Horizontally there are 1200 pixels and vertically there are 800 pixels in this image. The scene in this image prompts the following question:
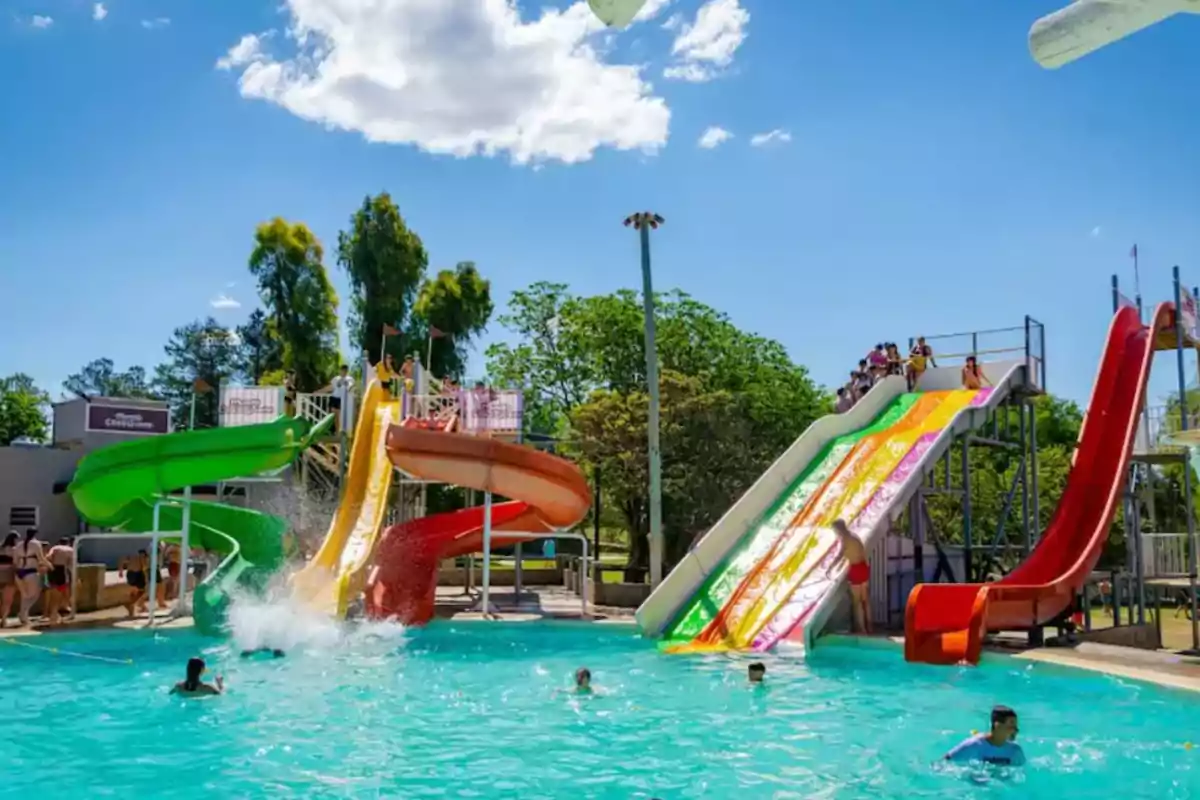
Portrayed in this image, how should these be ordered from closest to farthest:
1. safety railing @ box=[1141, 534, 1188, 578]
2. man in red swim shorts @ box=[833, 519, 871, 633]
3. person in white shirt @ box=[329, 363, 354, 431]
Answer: man in red swim shorts @ box=[833, 519, 871, 633]
safety railing @ box=[1141, 534, 1188, 578]
person in white shirt @ box=[329, 363, 354, 431]

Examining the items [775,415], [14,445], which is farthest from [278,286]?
[775,415]

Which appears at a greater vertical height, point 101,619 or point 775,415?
point 775,415

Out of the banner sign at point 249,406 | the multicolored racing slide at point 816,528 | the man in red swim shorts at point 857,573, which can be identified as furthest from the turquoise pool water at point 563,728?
the banner sign at point 249,406

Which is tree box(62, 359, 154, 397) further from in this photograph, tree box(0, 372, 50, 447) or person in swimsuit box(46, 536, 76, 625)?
person in swimsuit box(46, 536, 76, 625)

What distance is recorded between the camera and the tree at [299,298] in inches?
1636

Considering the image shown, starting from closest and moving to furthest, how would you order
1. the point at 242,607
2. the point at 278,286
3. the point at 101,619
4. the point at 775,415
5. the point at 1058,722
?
the point at 1058,722 → the point at 242,607 → the point at 101,619 → the point at 775,415 → the point at 278,286

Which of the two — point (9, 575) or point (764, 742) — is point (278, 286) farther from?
point (764, 742)

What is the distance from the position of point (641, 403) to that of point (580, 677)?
45.5 ft

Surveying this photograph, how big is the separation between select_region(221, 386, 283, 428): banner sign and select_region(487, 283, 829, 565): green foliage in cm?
778

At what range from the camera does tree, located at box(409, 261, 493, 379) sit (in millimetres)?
39062

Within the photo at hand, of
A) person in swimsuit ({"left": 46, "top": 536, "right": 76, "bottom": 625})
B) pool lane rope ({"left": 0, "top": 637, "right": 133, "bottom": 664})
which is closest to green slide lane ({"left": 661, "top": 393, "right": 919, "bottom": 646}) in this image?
pool lane rope ({"left": 0, "top": 637, "right": 133, "bottom": 664})

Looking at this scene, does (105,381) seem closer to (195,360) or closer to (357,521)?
(195,360)

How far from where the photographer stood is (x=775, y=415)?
2944 centimetres

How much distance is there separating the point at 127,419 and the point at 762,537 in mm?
23806
